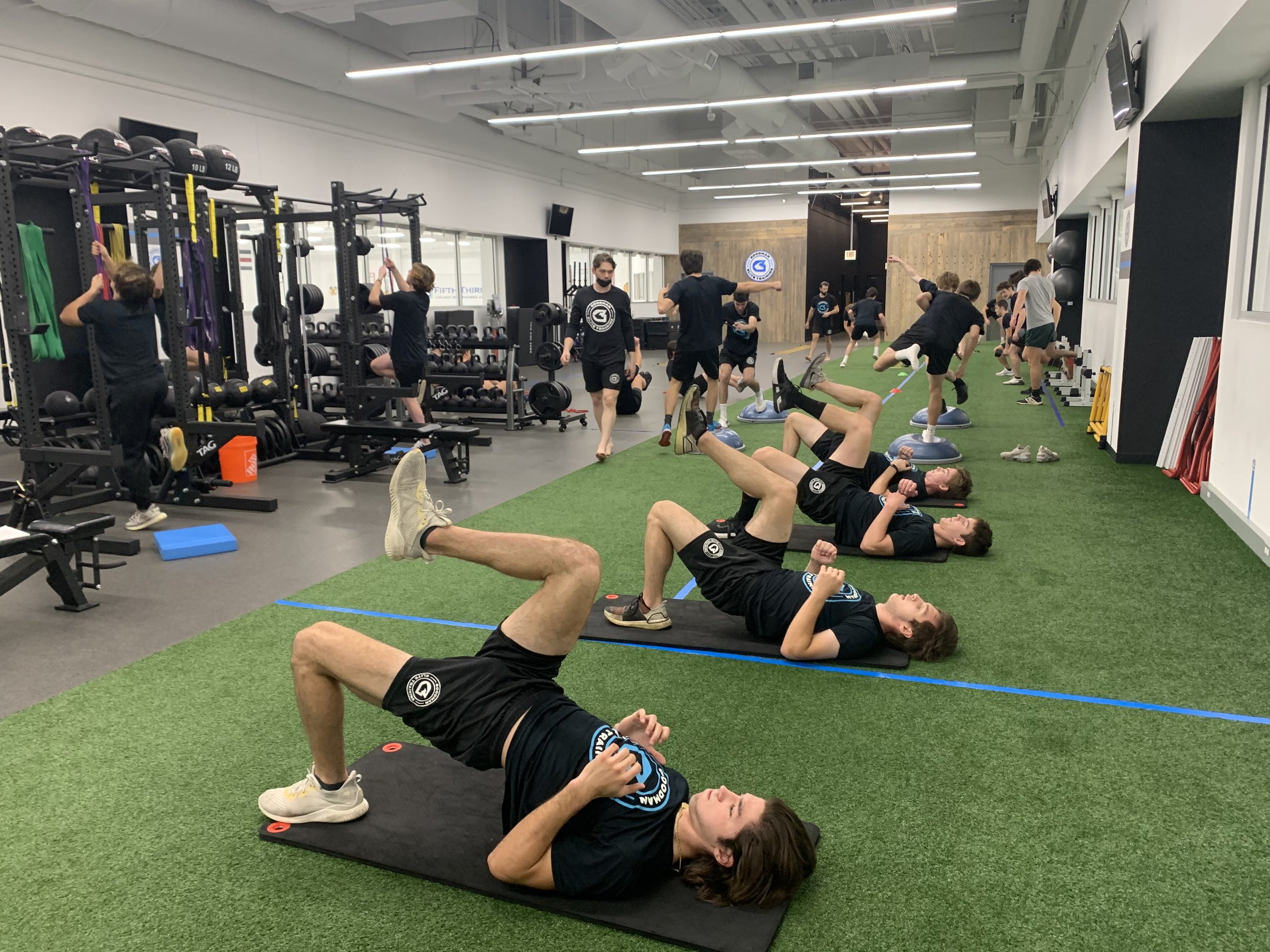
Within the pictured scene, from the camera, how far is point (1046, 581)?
4.14 m

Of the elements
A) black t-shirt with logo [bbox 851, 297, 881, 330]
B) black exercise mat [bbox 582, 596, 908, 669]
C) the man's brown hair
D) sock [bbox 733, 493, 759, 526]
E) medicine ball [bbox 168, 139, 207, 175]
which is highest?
medicine ball [bbox 168, 139, 207, 175]

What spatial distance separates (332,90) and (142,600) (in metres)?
8.46

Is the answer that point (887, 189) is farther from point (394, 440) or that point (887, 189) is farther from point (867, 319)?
point (394, 440)

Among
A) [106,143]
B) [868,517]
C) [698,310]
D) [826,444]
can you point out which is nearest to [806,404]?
[826,444]

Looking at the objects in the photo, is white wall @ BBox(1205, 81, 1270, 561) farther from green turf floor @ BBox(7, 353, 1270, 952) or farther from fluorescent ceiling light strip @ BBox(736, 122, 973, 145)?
fluorescent ceiling light strip @ BBox(736, 122, 973, 145)

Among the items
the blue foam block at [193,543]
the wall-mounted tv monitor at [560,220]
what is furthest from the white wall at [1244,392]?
the wall-mounted tv monitor at [560,220]

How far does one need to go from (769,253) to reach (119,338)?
20.0 m

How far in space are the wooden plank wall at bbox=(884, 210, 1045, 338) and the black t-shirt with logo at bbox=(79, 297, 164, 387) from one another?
19.0 meters

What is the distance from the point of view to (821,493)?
172 inches

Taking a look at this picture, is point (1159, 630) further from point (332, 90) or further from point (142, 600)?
point (332, 90)

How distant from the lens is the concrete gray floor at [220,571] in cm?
343

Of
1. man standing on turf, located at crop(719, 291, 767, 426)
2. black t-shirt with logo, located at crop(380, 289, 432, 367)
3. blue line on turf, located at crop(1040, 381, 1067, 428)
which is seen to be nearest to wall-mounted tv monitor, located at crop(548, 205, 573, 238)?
blue line on turf, located at crop(1040, 381, 1067, 428)

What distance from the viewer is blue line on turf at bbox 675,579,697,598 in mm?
4160

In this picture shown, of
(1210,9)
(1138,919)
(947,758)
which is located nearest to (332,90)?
(1210,9)
